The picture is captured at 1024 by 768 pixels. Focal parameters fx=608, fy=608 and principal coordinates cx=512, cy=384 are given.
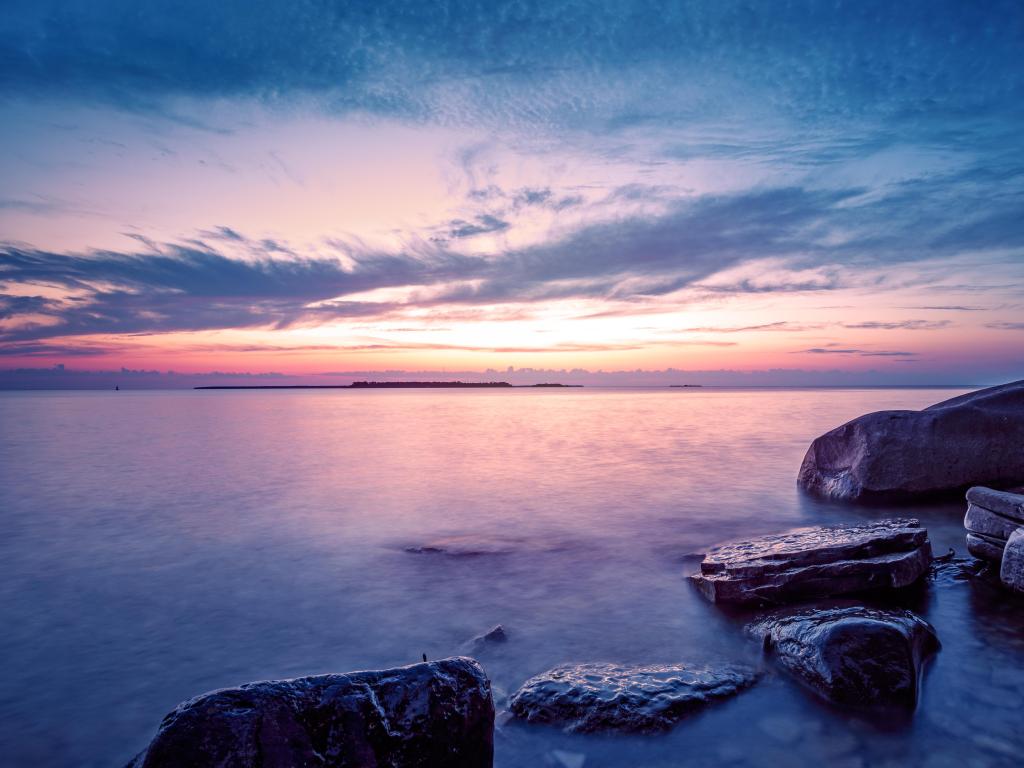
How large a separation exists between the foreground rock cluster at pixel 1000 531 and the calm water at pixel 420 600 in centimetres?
31

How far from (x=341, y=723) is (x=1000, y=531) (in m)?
6.49

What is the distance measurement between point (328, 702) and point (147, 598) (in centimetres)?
468

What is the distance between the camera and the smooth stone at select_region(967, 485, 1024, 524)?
5895 millimetres

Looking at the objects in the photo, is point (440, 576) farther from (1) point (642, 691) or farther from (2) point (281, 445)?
Result: (2) point (281, 445)

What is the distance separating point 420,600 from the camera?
20.4 feet

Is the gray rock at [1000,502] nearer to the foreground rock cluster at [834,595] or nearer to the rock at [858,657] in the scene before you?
the foreground rock cluster at [834,595]

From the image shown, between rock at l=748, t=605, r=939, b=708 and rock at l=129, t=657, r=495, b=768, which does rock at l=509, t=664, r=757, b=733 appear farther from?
rock at l=129, t=657, r=495, b=768

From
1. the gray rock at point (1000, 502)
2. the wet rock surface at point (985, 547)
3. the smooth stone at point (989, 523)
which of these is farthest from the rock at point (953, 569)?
the gray rock at point (1000, 502)

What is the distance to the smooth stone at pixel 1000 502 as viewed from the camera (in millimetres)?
5895

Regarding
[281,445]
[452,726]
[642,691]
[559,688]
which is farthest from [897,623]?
[281,445]

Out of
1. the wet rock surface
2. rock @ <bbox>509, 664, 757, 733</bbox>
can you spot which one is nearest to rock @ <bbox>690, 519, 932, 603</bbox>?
the wet rock surface

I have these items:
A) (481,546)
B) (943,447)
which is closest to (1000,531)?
(943,447)

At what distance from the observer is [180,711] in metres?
2.65

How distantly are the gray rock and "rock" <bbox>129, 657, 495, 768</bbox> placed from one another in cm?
571
